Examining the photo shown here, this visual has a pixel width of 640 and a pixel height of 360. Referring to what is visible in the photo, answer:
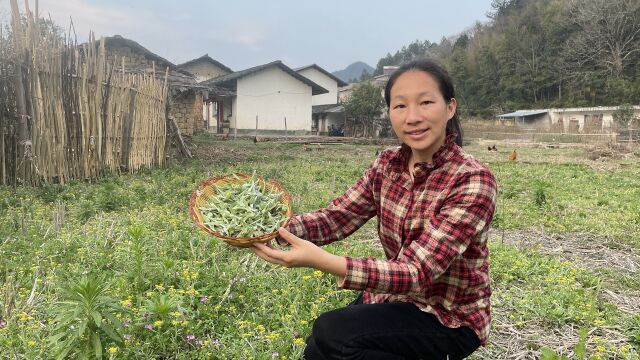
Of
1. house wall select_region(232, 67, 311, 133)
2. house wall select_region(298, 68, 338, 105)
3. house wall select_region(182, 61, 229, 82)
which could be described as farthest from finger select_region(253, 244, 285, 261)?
house wall select_region(298, 68, 338, 105)

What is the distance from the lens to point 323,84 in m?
48.5

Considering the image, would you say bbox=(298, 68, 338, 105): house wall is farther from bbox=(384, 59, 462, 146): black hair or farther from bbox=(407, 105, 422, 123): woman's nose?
bbox=(407, 105, 422, 123): woman's nose

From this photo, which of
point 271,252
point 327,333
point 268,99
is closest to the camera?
point 271,252

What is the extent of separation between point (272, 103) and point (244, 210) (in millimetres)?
33321

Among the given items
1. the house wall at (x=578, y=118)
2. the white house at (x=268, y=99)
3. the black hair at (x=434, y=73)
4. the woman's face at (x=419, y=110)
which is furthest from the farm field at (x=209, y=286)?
the house wall at (x=578, y=118)

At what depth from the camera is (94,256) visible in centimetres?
392

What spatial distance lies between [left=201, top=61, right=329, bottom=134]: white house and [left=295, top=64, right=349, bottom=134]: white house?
4379mm

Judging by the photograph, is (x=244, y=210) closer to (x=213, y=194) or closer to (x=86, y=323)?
(x=213, y=194)

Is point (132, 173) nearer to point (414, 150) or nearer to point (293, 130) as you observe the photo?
point (414, 150)

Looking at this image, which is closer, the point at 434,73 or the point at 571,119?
the point at 434,73

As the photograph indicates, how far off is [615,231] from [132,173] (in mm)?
8185

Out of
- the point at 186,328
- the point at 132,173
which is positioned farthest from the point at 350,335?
the point at 132,173

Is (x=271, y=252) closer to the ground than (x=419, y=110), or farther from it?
closer to the ground

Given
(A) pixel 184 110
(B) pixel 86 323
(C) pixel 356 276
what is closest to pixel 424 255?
(C) pixel 356 276
